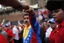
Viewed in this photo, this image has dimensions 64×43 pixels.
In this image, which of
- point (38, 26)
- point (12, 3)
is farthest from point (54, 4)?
point (38, 26)

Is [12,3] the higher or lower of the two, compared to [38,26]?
higher

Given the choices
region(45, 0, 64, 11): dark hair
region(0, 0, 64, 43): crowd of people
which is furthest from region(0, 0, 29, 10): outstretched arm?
region(45, 0, 64, 11): dark hair

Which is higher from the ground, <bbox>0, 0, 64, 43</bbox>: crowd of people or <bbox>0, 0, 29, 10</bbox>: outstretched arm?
<bbox>0, 0, 29, 10</bbox>: outstretched arm

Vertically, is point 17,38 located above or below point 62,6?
below

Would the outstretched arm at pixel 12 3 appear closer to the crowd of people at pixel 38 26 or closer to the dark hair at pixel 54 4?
the crowd of people at pixel 38 26

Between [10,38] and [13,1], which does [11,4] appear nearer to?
[13,1]

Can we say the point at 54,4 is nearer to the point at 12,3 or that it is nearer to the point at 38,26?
the point at 12,3

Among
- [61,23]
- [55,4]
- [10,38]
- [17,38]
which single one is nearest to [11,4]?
[55,4]

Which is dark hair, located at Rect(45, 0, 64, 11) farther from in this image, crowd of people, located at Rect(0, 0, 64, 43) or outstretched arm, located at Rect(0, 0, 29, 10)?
outstretched arm, located at Rect(0, 0, 29, 10)

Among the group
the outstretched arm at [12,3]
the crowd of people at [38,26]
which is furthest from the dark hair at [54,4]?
the outstretched arm at [12,3]

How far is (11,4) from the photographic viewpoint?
1.75m

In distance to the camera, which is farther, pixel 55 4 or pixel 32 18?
pixel 32 18

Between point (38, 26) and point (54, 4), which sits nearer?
point (54, 4)

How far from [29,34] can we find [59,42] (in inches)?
93.9
